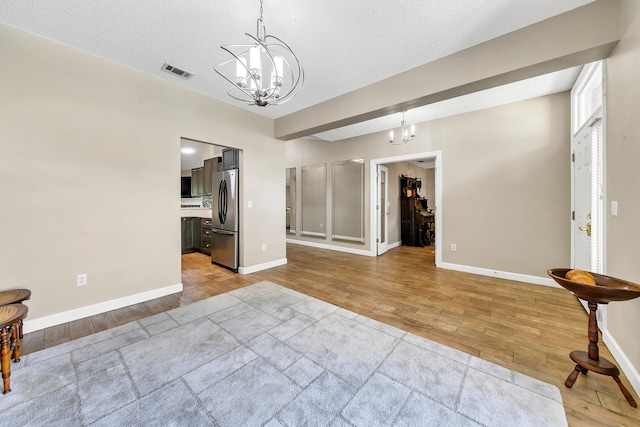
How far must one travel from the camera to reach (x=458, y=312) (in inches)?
105

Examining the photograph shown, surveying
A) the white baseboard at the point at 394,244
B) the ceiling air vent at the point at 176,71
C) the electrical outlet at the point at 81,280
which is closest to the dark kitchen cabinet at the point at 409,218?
the white baseboard at the point at 394,244

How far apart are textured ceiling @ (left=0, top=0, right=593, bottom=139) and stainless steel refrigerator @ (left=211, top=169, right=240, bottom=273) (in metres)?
1.90

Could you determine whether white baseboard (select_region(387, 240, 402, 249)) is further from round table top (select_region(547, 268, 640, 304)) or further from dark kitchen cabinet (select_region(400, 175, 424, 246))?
round table top (select_region(547, 268, 640, 304))

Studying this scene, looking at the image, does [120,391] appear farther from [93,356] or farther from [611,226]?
[611,226]

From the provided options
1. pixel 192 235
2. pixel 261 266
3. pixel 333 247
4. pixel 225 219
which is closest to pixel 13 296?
pixel 225 219

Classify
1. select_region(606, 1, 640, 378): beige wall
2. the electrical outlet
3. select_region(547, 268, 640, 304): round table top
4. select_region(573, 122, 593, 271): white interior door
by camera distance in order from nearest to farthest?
select_region(547, 268, 640, 304): round table top
select_region(606, 1, 640, 378): beige wall
the electrical outlet
select_region(573, 122, 593, 271): white interior door

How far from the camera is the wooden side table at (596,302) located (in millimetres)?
1374

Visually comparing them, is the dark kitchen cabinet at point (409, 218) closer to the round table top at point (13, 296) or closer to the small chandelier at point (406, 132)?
the small chandelier at point (406, 132)

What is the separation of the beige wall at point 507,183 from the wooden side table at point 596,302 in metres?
2.32

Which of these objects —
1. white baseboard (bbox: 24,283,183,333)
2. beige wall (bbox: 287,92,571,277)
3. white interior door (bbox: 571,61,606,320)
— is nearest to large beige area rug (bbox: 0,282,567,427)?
white baseboard (bbox: 24,283,183,333)

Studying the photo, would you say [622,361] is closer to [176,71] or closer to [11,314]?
[11,314]

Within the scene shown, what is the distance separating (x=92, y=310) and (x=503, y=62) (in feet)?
16.0

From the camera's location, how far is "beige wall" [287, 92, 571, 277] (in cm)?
350

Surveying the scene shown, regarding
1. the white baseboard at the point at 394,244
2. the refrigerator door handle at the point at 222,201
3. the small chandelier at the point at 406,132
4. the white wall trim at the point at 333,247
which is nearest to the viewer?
the small chandelier at the point at 406,132
